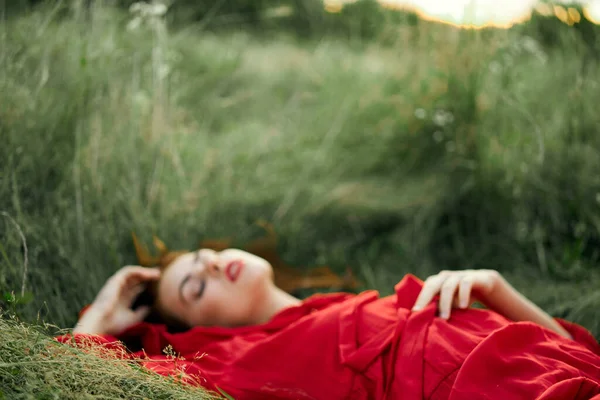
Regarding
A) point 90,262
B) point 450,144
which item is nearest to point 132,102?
point 90,262

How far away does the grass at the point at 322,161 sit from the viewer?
92.0 inches

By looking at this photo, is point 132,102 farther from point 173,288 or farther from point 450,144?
point 450,144

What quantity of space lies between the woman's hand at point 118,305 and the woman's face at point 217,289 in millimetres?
124

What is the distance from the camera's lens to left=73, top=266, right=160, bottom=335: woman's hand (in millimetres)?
2188

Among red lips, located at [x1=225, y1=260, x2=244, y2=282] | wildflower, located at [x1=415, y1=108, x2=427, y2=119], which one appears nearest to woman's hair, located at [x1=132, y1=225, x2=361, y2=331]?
red lips, located at [x1=225, y1=260, x2=244, y2=282]

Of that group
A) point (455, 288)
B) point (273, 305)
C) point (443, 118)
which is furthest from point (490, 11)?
point (273, 305)

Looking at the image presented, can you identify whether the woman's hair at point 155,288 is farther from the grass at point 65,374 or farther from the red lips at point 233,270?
the grass at point 65,374

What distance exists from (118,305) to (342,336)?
0.92m

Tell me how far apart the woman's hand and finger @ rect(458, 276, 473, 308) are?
1.18 metres

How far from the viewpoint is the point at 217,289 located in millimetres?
2234

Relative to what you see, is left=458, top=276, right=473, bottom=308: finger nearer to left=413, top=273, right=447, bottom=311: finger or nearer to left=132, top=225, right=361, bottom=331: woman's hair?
left=413, top=273, right=447, bottom=311: finger

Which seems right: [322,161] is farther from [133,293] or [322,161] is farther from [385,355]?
[385,355]

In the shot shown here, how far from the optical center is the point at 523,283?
2695 mm

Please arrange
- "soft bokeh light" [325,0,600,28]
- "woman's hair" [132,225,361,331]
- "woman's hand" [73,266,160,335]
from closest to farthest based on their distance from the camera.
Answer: "woman's hand" [73,266,160,335], "woman's hair" [132,225,361,331], "soft bokeh light" [325,0,600,28]
